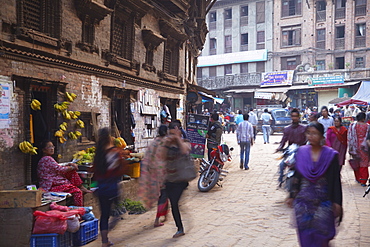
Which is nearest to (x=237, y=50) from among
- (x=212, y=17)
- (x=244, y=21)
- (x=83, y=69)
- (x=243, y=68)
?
(x=243, y=68)

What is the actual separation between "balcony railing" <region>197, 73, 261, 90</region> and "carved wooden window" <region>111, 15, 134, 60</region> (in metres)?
28.9

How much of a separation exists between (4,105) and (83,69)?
2.81 metres

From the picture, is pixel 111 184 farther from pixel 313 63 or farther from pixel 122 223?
pixel 313 63

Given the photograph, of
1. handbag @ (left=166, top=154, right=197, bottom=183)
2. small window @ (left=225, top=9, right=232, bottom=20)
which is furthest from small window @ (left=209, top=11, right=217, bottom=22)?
handbag @ (left=166, top=154, right=197, bottom=183)

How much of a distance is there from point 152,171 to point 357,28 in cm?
3654

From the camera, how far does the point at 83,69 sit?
9.12 metres

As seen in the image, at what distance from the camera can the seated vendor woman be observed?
672cm

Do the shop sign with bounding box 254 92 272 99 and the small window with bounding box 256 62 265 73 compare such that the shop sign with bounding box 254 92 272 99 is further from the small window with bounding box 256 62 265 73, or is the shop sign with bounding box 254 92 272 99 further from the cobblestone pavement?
the cobblestone pavement

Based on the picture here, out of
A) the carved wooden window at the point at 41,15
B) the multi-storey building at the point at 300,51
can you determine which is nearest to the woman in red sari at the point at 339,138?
the carved wooden window at the point at 41,15

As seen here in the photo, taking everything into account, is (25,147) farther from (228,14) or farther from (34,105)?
(228,14)

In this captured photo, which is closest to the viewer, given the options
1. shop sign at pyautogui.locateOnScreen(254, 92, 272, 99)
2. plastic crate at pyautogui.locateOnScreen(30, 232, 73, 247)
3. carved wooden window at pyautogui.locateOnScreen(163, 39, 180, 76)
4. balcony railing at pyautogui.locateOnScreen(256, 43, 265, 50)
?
plastic crate at pyautogui.locateOnScreen(30, 232, 73, 247)

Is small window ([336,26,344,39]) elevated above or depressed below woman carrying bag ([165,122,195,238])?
above

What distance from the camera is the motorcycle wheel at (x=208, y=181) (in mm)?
9695

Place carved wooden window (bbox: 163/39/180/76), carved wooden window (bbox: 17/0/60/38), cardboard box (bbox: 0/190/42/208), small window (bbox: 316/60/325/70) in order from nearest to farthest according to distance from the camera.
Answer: cardboard box (bbox: 0/190/42/208)
carved wooden window (bbox: 17/0/60/38)
carved wooden window (bbox: 163/39/180/76)
small window (bbox: 316/60/325/70)
